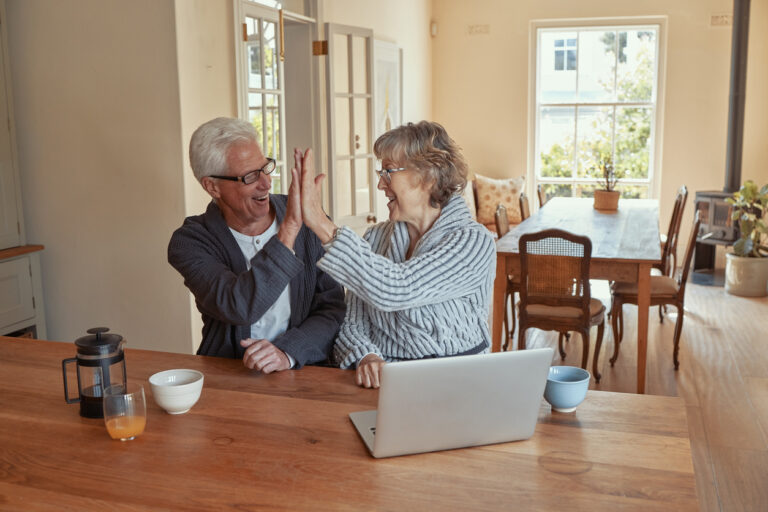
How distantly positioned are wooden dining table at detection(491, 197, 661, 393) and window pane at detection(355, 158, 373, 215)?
4.37 feet

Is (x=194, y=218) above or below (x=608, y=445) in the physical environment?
above

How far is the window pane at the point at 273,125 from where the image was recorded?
4.78m

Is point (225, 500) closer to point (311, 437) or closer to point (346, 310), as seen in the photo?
point (311, 437)

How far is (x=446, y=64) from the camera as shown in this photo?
8.81 m

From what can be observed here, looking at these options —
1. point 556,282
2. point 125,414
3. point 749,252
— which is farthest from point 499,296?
point 749,252

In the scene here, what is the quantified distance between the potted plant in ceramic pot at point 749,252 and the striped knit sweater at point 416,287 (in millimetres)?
5450

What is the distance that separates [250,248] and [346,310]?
368 mm

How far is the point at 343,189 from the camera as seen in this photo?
19.1 feet

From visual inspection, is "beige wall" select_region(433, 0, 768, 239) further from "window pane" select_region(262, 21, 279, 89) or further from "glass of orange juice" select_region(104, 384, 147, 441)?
"glass of orange juice" select_region(104, 384, 147, 441)

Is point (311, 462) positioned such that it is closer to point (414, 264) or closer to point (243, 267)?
point (414, 264)

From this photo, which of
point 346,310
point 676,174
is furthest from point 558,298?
point 676,174

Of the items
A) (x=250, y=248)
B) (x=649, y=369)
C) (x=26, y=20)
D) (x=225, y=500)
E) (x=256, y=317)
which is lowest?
(x=649, y=369)

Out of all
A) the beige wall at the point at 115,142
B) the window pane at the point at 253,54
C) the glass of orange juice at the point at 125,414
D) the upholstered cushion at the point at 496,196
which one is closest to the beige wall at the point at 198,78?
the beige wall at the point at 115,142

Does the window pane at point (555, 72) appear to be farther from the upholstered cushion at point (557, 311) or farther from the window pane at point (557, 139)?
the upholstered cushion at point (557, 311)
